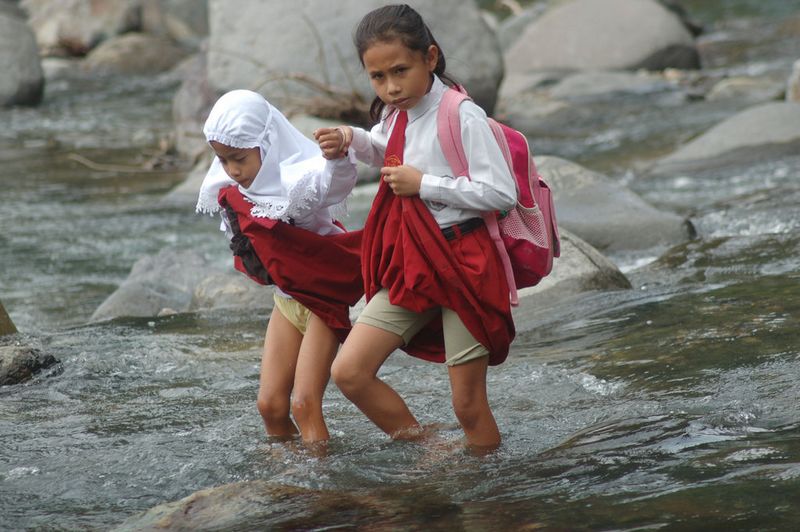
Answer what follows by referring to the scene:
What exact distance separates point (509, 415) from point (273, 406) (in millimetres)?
1007

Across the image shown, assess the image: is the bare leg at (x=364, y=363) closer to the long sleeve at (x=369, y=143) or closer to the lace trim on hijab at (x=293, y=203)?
the lace trim on hijab at (x=293, y=203)

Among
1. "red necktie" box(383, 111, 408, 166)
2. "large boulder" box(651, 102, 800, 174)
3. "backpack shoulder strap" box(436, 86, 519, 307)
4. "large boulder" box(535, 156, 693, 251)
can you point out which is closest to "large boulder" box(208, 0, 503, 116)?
"large boulder" box(651, 102, 800, 174)

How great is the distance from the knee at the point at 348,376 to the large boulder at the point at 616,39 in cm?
1361

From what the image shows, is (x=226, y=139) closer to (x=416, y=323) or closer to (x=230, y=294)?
(x=416, y=323)

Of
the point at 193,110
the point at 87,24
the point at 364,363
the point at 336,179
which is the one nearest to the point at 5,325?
the point at 336,179

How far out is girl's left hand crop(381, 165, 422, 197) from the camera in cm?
379

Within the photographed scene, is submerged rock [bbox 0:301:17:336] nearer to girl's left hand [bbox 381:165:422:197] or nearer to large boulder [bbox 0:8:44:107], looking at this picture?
girl's left hand [bbox 381:165:422:197]

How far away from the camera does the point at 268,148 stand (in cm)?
424

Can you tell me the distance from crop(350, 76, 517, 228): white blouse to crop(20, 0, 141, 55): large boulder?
743 inches

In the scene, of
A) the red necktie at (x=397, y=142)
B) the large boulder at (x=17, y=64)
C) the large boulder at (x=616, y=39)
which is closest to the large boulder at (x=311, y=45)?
the large boulder at (x=616, y=39)

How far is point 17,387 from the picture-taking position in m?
5.60

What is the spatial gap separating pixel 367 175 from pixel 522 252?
7.53 meters

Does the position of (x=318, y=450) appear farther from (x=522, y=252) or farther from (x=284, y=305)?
(x=522, y=252)

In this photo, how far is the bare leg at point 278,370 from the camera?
14.4 ft
